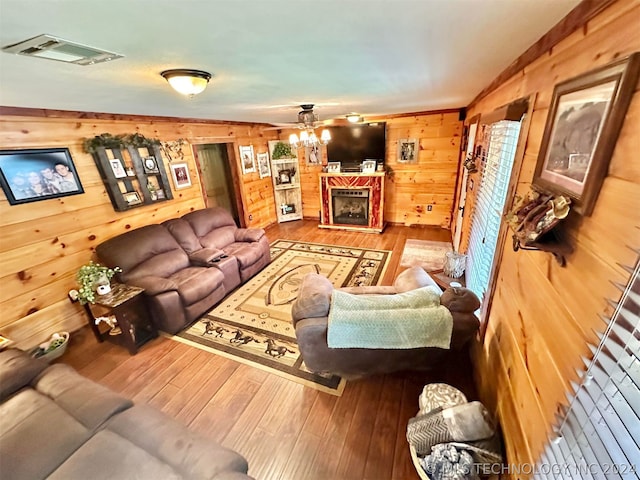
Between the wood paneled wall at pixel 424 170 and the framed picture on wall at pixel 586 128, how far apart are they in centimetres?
413

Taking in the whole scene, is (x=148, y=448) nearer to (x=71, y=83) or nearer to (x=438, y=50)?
(x=71, y=83)

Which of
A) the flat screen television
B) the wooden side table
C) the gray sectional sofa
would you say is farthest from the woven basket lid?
the flat screen television

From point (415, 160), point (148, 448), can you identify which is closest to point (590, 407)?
point (148, 448)

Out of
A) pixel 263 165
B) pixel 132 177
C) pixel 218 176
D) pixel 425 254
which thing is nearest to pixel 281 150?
pixel 263 165

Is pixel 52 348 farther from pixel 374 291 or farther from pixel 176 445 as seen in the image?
pixel 374 291

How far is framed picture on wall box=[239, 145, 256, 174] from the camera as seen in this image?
4.87m

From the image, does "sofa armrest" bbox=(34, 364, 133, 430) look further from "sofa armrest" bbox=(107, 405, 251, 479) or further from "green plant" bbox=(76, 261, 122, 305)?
"green plant" bbox=(76, 261, 122, 305)

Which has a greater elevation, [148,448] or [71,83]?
→ [71,83]

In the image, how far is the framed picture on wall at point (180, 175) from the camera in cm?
366

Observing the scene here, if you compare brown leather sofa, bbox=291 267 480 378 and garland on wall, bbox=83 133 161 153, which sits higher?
garland on wall, bbox=83 133 161 153

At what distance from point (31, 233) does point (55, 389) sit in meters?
1.65

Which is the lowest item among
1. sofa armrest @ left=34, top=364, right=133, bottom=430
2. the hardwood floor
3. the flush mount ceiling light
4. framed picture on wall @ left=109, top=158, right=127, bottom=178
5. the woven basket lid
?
the hardwood floor

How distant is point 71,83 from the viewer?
4.83 ft

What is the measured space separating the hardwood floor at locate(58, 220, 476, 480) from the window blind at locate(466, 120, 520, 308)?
84 cm
